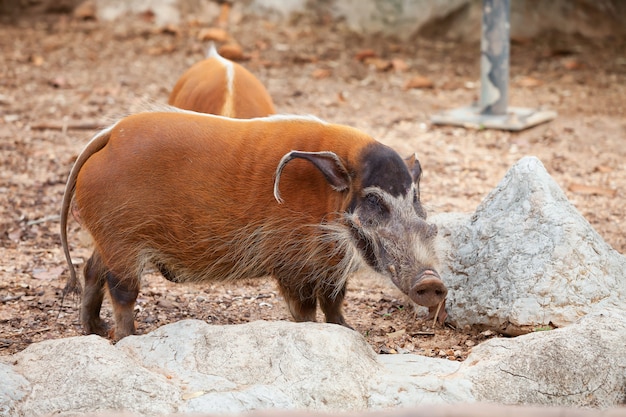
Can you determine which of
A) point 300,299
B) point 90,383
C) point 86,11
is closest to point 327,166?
point 300,299

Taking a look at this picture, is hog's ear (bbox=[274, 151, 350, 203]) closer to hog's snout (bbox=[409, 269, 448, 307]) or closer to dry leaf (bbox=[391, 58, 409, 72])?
hog's snout (bbox=[409, 269, 448, 307])

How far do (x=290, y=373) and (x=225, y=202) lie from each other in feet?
2.89

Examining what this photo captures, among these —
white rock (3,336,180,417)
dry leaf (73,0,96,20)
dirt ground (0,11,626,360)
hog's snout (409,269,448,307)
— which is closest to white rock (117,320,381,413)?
white rock (3,336,180,417)

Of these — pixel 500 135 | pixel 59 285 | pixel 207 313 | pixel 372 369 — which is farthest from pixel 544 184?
pixel 500 135

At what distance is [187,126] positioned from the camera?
3.81 meters

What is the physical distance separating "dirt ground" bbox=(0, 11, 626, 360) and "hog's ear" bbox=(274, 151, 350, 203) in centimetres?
42

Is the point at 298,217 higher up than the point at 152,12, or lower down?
higher up

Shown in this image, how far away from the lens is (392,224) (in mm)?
3500

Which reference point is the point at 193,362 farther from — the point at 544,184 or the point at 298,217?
the point at 544,184

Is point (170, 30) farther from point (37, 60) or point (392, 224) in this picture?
point (392, 224)

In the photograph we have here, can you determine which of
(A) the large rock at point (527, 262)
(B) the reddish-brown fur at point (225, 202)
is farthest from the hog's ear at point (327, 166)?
(A) the large rock at point (527, 262)

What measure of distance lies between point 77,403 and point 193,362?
0.45 m

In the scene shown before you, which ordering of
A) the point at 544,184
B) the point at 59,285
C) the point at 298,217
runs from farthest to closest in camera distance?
1. the point at 59,285
2. the point at 544,184
3. the point at 298,217

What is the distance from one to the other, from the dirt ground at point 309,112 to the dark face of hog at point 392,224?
19 centimetres
